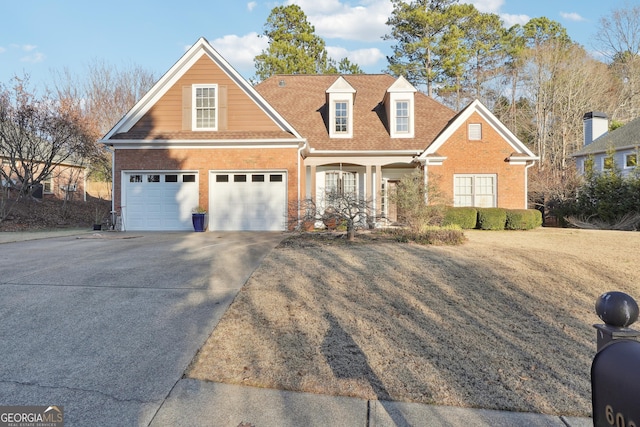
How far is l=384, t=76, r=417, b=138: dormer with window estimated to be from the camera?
16188 millimetres

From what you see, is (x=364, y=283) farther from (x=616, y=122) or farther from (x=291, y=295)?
(x=616, y=122)

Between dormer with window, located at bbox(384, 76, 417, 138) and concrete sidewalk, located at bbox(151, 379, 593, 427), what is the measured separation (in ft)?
47.6

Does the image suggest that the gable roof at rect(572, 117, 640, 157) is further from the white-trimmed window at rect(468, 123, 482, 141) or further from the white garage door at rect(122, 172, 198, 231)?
the white garage door at rect(122, 172, 198, 231)

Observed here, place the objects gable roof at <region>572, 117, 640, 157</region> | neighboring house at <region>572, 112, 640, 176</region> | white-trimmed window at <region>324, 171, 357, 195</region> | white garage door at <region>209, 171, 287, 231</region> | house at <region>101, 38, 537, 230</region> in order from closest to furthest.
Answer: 1. house at <region>101, 38, 537, 230</region>
2. white garage door at <region>209, 171, 287, 231</region>
3. white-trimmed window at <region>324, 171, 357, 195</region>
4. neighboring house at <region>572, 112, 640, 176</region>
5. gable roof at <region>572, 117, 640, 157</region>

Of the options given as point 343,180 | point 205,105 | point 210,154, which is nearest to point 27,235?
point 210,154

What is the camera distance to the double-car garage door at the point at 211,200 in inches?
551

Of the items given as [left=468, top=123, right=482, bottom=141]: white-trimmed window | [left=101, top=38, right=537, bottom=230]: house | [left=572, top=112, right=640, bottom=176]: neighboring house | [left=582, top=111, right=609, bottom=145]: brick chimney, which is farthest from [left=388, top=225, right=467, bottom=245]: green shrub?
[left=582, top=111, right=609, bottom=145]: brick chimney

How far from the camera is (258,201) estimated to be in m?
14.0

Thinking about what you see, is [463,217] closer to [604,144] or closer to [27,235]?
[27,235]

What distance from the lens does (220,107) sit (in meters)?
14.2

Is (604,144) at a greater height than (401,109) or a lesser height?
lesser

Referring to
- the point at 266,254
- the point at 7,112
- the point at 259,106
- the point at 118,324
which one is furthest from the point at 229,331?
the point at 7,112

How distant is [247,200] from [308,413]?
11.8 m

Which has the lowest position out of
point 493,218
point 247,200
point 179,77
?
point 493,218
